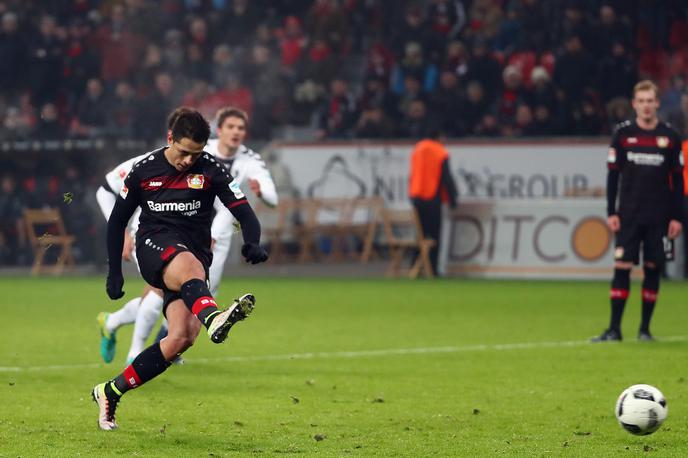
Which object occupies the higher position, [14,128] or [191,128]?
[191,128]

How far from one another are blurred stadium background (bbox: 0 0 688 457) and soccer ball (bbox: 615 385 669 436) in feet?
15.5

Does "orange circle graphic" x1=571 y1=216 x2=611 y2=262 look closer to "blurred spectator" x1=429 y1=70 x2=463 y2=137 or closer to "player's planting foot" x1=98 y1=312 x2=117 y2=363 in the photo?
"blurred spectator" x1=429 y1=70 x2=463 y2=137

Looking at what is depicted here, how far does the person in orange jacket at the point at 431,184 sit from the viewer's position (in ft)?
71.4

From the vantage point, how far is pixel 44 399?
349 inches

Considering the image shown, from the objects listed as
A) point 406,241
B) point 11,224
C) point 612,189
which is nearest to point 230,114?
point 612,189

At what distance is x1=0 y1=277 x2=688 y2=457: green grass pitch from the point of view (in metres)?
7.26

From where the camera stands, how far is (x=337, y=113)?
25312 mm

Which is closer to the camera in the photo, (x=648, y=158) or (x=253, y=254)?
(x=253, y=254)

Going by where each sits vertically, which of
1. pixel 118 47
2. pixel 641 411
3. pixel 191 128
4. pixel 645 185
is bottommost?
pixel 641 411

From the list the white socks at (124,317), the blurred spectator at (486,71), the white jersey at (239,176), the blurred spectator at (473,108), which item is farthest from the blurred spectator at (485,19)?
the white socks at (124,317)

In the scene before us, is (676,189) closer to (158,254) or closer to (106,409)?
(158,254)

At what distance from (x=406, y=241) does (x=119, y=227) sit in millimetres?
14596

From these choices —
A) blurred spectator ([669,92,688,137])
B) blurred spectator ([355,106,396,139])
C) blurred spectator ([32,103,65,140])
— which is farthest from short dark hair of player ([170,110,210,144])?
blurred spectator ([32,103,65,140])

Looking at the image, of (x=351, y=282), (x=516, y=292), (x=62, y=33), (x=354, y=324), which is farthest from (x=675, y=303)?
(x=62, y=33)
